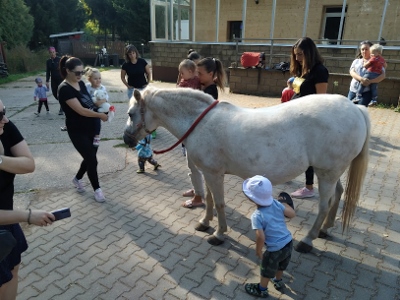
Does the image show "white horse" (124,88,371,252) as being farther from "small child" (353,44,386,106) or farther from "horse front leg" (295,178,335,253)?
"small child" (353,44,386,106)

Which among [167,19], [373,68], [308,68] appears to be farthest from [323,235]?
[167,19]

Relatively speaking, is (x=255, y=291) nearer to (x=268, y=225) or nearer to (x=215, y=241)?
(x=268, y=225)

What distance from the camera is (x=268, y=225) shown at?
241 cm

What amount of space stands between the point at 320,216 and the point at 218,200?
1.15 metres

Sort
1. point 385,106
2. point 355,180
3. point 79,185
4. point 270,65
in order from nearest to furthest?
A: point 355,180, point 79,185, point 385,106, point 270,65

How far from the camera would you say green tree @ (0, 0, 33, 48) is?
21.1 meters

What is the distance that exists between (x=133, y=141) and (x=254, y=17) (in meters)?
15.5

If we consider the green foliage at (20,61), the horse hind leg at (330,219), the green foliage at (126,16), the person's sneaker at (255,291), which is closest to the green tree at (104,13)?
the green foliage at (126,16)

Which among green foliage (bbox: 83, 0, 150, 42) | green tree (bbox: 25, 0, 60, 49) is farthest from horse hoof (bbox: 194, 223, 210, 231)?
green tree (bbox: 25, 0, 60, 49)

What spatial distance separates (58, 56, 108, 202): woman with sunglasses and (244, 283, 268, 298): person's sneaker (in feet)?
8.51

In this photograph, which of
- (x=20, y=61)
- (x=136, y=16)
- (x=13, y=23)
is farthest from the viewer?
(x=136, y=16)

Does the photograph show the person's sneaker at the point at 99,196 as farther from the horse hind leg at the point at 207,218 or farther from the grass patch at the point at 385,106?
the grass patch at the point at 385,106

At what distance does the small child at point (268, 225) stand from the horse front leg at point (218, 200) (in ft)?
2.57

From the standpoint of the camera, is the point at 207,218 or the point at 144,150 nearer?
the point at 207,218
